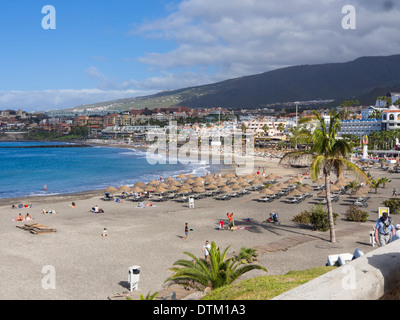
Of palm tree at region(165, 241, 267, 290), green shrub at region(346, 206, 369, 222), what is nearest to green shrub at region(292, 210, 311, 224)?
green shrub at region(346, 206, 369, 222)

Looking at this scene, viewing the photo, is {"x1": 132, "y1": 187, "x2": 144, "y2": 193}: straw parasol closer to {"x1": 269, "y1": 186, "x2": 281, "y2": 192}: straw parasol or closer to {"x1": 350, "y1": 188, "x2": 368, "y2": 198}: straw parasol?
{"x1": 269, "y1": 186, "x2": 281, "y2": 192}: straw parasol

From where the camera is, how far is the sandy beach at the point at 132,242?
463 inches

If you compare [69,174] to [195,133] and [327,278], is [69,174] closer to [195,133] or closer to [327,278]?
[327,278]

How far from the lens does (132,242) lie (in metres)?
16.6

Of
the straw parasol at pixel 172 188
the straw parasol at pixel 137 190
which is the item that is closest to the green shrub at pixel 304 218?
the straw parasol at pixel 172 188

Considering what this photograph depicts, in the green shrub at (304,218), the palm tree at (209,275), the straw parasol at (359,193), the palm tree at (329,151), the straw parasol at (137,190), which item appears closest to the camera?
the palm tree at (209,275)

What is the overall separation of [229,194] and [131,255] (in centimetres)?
1591

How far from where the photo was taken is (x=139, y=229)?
19266 mm

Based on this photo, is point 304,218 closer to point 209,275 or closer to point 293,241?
point 293,241

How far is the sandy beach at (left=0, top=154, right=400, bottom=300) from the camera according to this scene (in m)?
11.8

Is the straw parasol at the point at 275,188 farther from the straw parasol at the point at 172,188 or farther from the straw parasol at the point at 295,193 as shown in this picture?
the straw parasol at the point at 172,188

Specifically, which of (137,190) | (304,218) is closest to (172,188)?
(137,190)
